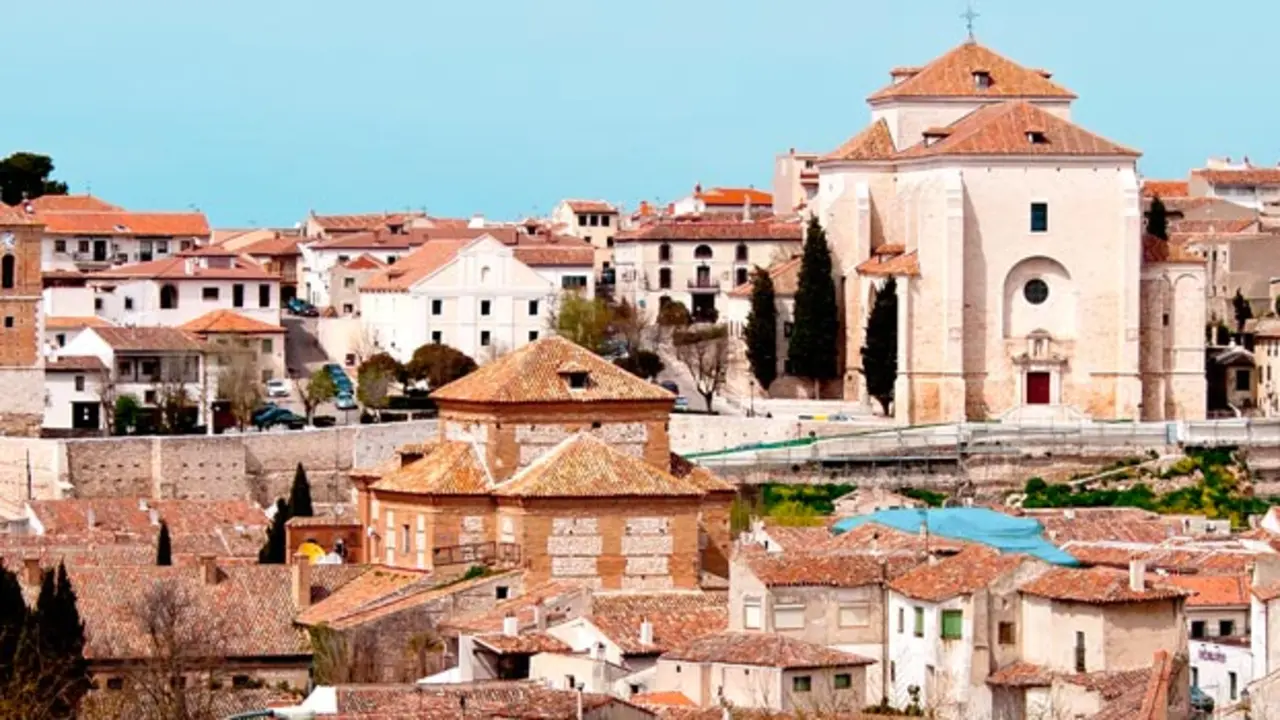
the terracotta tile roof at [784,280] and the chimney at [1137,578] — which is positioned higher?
the terracotta tile roof at [784,280]

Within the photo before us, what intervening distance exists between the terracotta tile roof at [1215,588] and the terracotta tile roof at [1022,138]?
3297 centimetres

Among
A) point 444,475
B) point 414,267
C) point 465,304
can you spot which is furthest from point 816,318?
point 444,475

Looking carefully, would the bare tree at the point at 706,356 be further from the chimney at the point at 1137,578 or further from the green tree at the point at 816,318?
the chimney at the point at 1137,578

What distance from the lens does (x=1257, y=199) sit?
378ft

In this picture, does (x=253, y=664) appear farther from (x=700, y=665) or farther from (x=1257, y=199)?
(x=1257, y=199)

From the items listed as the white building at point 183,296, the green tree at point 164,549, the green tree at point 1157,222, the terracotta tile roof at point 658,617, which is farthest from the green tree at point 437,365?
the terracotta tile roof at point 658,617

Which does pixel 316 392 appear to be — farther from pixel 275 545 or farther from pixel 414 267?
pixel 275 545

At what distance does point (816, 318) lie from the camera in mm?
79500

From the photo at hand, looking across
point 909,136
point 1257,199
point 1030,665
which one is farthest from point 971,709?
point 1257,199

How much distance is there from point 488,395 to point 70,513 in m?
14.1

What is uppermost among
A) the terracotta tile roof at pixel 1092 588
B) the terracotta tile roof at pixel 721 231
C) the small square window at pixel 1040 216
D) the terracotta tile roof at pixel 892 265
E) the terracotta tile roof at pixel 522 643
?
the terracotta tile roof at pixel 721 231

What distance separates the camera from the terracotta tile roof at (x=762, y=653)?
125ft

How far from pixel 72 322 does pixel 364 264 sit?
13.9 metres

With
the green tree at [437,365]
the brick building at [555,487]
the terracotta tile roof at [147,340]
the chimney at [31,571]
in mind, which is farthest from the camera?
the green tree at [437,365]
